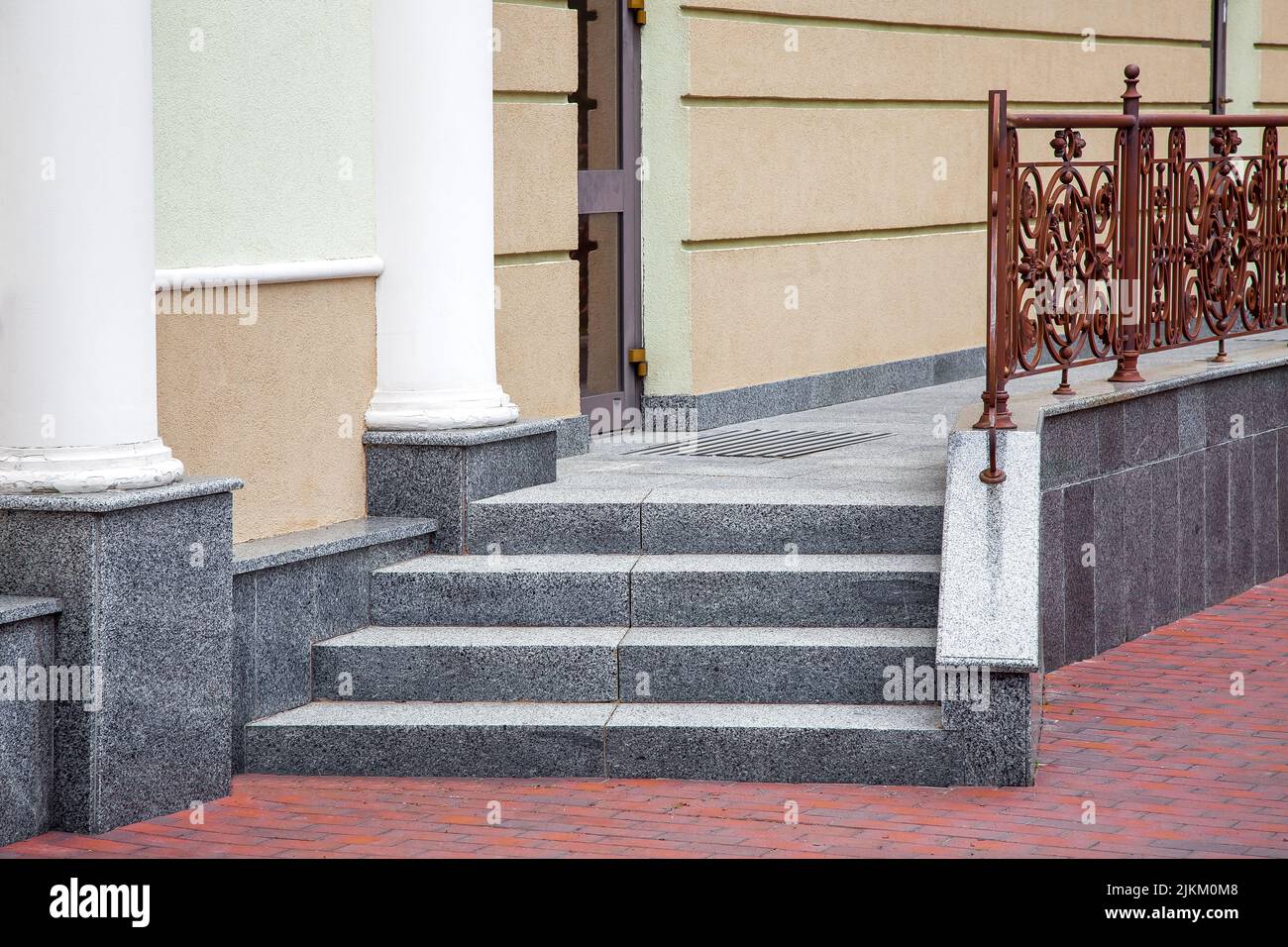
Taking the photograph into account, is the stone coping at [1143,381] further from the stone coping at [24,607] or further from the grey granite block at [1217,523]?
the stone coping at [24,607]

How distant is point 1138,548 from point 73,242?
480cm

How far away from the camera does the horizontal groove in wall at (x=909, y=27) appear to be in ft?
34.7

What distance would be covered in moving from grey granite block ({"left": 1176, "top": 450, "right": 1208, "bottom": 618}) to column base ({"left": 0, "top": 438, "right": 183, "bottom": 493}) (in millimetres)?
4907

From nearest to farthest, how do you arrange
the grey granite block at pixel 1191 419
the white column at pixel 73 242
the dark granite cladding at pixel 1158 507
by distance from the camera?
the white column at pixel 73 242 < the dark granite cladding at pixel 1158 507 < the grey granite block at pixel 1191 419

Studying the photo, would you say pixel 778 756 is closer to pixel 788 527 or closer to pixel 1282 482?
pixel 788 527

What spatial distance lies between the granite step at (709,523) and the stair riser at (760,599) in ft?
1.10

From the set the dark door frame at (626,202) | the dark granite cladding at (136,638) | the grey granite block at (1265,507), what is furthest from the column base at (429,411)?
the grey granite block at (1265,507)

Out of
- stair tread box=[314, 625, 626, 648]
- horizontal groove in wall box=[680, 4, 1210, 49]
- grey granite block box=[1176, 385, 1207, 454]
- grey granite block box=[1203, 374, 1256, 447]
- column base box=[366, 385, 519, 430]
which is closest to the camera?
stair tread box=[314, 625, 626, 648]

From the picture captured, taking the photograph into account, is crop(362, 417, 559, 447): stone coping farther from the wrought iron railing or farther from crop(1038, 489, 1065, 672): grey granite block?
crop(1038, 489, 1065, 672): grey granite block

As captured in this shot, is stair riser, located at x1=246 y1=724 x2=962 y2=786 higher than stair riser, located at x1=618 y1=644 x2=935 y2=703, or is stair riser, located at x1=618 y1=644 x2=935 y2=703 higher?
stair riser, located at x1=618 y1=644 x2=935 y2=703

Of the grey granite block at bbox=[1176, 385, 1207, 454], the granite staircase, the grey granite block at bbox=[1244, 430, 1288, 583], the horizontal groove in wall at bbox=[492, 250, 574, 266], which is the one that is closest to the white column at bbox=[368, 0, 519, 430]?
the granite staircase

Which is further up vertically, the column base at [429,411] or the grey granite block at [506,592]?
the column base at [429,411]

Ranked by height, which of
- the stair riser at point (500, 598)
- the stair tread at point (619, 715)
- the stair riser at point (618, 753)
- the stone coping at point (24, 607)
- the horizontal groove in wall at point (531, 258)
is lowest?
the stair riser at point (618, 753)

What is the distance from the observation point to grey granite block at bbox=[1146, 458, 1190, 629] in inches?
363
